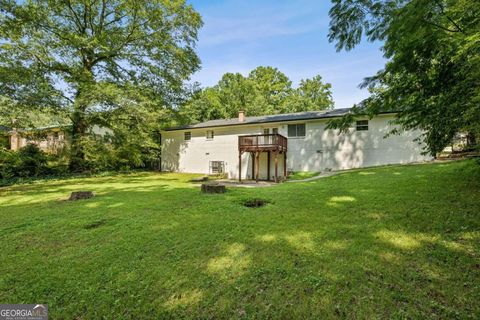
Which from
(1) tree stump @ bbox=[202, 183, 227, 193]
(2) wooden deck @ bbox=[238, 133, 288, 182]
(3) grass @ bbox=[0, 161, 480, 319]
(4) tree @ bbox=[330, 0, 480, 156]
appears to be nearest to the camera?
(3) grass @ bbox=[0, 161, 480, 319]

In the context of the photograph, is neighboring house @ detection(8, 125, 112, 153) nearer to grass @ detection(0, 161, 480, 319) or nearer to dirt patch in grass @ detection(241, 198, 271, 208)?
grass @ detection(0, 161, 480, 319)

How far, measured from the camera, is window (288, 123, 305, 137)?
642 inches

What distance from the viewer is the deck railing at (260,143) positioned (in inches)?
576

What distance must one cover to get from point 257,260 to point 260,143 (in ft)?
41.1

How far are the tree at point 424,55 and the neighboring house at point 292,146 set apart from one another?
26.5ft

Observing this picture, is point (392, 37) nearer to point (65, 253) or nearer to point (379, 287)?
point (379, 287)

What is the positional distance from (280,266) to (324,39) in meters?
4.90

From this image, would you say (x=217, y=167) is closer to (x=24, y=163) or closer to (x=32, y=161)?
(x=32, y=161)

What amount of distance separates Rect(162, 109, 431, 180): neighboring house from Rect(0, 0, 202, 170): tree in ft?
18.5

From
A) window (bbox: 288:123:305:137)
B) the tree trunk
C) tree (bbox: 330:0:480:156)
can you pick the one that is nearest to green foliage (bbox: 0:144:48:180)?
the tree trunk

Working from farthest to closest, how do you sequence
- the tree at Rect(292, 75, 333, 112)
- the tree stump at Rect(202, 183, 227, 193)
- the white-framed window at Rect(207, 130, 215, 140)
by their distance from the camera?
the tree at Rect(292, 75, 333, 112) → the white-framed window at Rect(207, 130, 215, 140) → the tree stump at Rect(202, 183, 227, 193)

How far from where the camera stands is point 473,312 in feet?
7.39

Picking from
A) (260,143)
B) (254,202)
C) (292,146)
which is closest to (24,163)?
(260,143)

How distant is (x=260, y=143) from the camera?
51.2 feet
